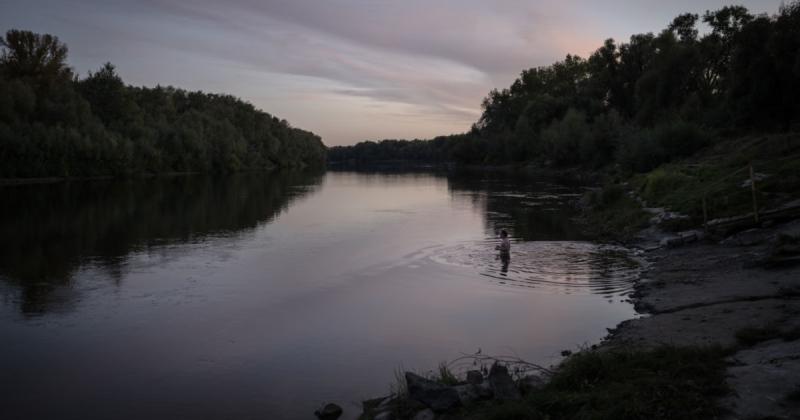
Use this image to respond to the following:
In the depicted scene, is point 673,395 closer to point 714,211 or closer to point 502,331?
point 502,331

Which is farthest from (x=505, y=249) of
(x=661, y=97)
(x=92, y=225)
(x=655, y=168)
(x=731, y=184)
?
(x=661, y=97)

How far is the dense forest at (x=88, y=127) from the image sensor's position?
8351 centimetres

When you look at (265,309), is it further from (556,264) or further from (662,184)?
(662,184)

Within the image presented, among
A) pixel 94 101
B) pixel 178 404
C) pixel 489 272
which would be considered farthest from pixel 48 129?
pixel 178 404

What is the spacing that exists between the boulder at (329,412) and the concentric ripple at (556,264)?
36.2 feet

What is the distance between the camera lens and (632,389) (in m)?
8.67

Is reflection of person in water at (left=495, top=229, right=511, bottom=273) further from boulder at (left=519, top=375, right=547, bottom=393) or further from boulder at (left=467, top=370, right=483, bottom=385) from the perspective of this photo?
boulder at (left=519, top=375, right=547, bottom=393)

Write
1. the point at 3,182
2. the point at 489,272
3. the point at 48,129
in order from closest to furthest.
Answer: the point at 489,272 < the point at 3,182 < the point at 48,129

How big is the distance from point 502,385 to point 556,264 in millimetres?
15468

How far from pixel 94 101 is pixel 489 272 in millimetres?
111555

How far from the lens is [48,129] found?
286ft

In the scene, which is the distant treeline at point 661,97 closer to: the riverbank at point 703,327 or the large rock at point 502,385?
the riverbank at point 703,327

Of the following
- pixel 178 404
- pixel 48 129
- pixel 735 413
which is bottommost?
pixel 178 404

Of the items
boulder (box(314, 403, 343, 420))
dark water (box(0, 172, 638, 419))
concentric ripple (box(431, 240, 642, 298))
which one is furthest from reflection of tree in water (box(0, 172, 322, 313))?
concentric ripple (box(431, 240, 642, 298))
